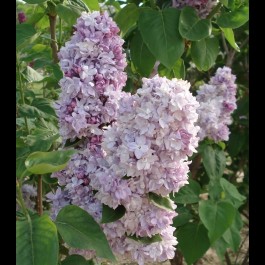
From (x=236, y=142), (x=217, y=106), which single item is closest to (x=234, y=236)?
(x=217, y=106)

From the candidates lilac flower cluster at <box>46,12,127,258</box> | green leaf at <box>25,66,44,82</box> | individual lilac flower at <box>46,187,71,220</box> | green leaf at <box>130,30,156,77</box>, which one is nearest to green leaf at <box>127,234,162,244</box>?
lilac flower cluster at <box>46,12,127,258</box>

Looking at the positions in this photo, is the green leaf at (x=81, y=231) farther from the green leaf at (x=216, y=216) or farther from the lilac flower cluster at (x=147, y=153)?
the green leaf at (x=216, y=216)

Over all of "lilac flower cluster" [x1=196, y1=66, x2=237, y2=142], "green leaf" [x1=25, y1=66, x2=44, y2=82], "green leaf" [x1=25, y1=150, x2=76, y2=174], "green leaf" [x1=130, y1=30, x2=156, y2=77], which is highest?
"green leaf" [x1=25, y1=150, x2=76, y2=174]

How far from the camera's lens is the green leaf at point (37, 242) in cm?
109

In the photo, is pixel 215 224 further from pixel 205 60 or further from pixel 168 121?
pixel 168 121

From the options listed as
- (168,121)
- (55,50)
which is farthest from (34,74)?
(168,121)

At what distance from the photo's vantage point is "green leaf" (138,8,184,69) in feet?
4.98

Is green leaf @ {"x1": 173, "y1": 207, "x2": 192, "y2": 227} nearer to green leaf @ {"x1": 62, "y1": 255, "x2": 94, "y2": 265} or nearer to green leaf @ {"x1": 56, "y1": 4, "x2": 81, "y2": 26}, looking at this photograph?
green leaf @ {"x1": 62, "y1": 255, "x2": 94, "y2": 265}

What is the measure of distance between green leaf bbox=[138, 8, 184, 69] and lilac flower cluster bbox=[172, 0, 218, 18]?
7cm

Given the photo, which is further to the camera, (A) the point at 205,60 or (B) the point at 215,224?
(B) the point at 215,224

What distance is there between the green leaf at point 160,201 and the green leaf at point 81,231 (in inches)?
6.0

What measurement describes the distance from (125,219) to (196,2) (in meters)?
0.74

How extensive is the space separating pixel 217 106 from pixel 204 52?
22.8 inches

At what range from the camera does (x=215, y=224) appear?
2.02 m
